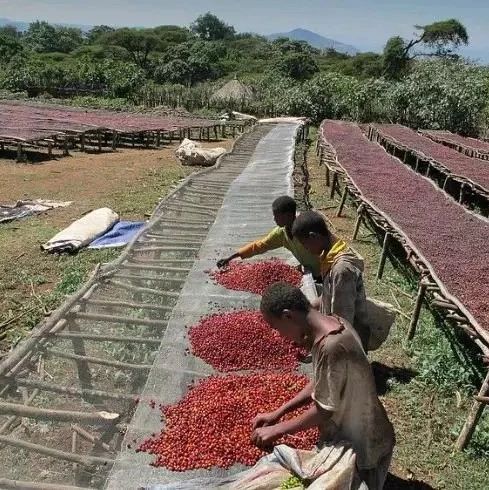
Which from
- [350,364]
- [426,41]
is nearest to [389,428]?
[350,364]

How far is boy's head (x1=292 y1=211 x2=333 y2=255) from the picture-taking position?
12.7 ft

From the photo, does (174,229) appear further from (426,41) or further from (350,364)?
(426,41)

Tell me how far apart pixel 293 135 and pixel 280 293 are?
19882 mm

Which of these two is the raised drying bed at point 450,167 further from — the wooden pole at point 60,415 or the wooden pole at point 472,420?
the wooden pole at point 60,415

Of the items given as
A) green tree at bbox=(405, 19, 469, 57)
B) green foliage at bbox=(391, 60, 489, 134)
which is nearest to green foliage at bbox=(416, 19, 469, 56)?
green tree at bbox=(405, 19, 469, 57)

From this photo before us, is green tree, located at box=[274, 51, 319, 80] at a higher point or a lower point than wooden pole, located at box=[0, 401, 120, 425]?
higher

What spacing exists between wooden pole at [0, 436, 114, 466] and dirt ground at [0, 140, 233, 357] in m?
2.65

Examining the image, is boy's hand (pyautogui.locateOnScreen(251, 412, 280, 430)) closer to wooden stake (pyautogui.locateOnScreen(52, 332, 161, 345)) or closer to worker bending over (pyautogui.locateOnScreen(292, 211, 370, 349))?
worker bending over (pyautogui.locateOnScreen(292, 211, 370, 349))

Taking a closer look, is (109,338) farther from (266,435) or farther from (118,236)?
(118,236)

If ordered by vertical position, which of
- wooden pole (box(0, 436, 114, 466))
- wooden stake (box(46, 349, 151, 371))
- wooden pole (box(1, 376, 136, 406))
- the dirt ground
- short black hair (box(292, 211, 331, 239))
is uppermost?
short black hair (box(292, 211, 331, 239))

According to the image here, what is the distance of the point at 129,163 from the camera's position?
1955cm

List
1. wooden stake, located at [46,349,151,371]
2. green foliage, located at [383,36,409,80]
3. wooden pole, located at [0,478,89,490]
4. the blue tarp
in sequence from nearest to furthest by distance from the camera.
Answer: wooden pole, located at [0,478,89,490] → wooden stake, located at [46,349,151,371] → the blue tarp → green foliage, located at [383,36,409,80]

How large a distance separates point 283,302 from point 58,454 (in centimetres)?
210

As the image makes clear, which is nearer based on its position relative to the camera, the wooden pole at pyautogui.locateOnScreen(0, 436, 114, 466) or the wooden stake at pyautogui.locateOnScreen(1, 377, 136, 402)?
the wooden pole at pyautogui.locateOnScreen(0, 436, 114, 466)
